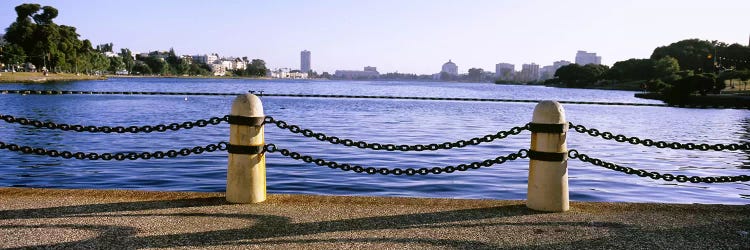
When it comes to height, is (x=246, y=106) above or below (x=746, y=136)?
above

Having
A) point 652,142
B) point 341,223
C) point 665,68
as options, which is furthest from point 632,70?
point 341,223

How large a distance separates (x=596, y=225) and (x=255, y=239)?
3.06 m

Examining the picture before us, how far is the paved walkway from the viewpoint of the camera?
16.6 feet

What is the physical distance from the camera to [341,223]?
18.6 ft

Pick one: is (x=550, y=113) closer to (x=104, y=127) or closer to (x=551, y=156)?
(x=551, y=156)

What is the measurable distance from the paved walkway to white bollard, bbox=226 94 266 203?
20cm

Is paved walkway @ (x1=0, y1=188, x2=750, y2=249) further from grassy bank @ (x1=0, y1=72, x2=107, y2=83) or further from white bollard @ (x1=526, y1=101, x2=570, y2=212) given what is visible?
grassy bank @ (x1=0, y1=72, x2=107, y2=83)

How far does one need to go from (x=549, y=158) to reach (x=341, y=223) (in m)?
2.14

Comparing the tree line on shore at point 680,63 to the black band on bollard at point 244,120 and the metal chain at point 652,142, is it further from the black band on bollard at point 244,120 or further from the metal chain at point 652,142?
the black band on bollard at point 244,120

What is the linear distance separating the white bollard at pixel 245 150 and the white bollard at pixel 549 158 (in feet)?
8.92

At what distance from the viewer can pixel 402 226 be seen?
18.4 ft

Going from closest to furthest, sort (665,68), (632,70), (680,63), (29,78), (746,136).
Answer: (746,136) → (29,78) → (665,68) → (632,70) → (680,63)

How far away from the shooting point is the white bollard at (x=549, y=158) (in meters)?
6.17

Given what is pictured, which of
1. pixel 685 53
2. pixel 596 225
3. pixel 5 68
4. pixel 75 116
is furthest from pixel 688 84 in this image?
pixel 5 68
